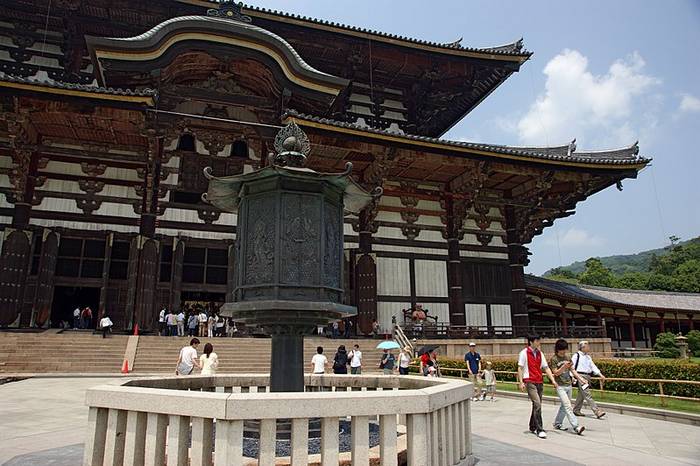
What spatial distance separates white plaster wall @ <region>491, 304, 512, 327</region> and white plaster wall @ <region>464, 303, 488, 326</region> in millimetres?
423

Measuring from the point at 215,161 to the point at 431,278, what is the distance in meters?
10.1

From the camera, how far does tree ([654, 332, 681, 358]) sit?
26109mm

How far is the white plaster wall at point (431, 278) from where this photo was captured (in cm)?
2102

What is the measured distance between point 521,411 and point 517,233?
1400 cm

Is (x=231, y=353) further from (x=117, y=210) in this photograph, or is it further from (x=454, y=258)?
(x=454, y=258)

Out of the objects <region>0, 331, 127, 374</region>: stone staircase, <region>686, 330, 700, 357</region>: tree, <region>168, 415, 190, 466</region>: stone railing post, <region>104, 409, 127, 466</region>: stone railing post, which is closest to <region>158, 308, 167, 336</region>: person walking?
<region>0, 331, 127, 374</region>: stone staircase

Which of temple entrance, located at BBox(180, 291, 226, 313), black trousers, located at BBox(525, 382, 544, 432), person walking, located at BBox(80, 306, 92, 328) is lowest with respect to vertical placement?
black trousers, located at BBox(525, 382, 544, 432)

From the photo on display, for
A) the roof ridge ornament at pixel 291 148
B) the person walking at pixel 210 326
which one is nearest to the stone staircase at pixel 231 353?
the person walking at pixel 210 326

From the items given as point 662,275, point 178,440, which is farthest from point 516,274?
point 662,275

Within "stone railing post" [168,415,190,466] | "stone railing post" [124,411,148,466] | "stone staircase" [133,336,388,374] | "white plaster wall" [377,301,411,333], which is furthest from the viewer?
"white plaster wall" [377,301,411,333]

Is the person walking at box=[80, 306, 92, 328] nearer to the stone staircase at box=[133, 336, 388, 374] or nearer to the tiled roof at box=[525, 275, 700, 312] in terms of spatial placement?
the stone staircase at box=[133, 336, 388, 374]

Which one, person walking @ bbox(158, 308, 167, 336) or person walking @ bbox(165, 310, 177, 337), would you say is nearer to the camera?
person walking @ bbox(165, 310, 177, 337)

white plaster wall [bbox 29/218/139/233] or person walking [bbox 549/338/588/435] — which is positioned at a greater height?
white plaster wall [bbox 29/218/139/233]

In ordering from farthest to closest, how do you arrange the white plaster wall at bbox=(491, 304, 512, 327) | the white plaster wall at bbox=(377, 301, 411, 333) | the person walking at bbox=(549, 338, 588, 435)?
the white plaster wall at bbox=(491, 304, 512, 327) → the white plaster wall at bbox=(377, 301, 411, 333) → the person walking at bbox=(549, 338, 588, 435)
